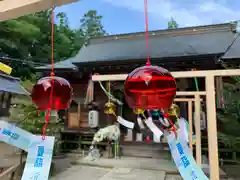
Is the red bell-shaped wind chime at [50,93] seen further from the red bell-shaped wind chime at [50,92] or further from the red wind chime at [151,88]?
the red wind chime at [151,88]

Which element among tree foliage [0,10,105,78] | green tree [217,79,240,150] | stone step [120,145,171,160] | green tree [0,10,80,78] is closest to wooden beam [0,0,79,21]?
green tree [217,79,240,150]

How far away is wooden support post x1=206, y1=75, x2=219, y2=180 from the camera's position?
165 cm

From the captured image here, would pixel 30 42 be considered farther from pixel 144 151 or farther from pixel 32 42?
pixel 144 151

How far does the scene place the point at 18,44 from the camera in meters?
11.0

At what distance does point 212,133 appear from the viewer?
1662 mm

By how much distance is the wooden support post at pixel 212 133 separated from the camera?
1.65 meters

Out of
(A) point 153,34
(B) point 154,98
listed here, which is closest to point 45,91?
(B) point 154,98

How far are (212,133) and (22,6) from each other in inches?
70.5

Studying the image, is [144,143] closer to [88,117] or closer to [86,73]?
[88,117]

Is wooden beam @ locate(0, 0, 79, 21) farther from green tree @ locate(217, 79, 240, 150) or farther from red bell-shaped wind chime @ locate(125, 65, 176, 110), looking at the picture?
green tree @ locate(217, 79, 240, 150)

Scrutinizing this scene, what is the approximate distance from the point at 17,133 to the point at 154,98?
1101 millimetres

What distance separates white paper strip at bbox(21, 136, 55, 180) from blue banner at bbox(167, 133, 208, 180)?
39.7 inches

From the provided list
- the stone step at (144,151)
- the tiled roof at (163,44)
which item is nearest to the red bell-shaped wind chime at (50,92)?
the tiled roof at (163,44)

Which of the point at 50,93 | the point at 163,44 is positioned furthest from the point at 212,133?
the point at 163,44
